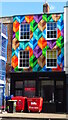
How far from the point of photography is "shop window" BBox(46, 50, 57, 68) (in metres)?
28.5

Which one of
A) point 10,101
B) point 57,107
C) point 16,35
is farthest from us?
point 16,35

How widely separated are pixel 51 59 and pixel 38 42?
2.28 metres

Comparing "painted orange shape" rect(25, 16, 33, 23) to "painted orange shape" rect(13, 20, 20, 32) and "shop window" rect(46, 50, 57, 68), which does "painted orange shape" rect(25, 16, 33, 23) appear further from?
"shop window" rect(46, 50, 57, 68)

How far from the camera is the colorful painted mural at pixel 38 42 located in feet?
93.4

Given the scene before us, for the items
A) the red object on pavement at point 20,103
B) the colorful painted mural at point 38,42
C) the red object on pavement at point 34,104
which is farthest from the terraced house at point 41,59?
the red object on pavement at point 20,103

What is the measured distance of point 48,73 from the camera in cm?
2794

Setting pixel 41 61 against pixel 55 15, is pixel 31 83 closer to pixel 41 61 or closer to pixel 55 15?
pixel 41 61

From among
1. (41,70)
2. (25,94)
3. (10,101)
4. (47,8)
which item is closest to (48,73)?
(41,70)

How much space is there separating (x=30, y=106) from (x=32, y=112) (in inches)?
→ 24.2

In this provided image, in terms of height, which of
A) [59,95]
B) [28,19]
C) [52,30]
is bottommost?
[59,95]

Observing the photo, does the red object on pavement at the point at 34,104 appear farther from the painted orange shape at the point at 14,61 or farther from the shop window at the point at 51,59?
the painted orange shape at the point at 14,61

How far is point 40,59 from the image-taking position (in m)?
28.7

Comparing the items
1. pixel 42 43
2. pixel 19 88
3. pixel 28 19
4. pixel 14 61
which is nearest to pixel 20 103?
pixel 19 88

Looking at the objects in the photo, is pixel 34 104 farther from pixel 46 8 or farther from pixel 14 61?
pixel 46 8
